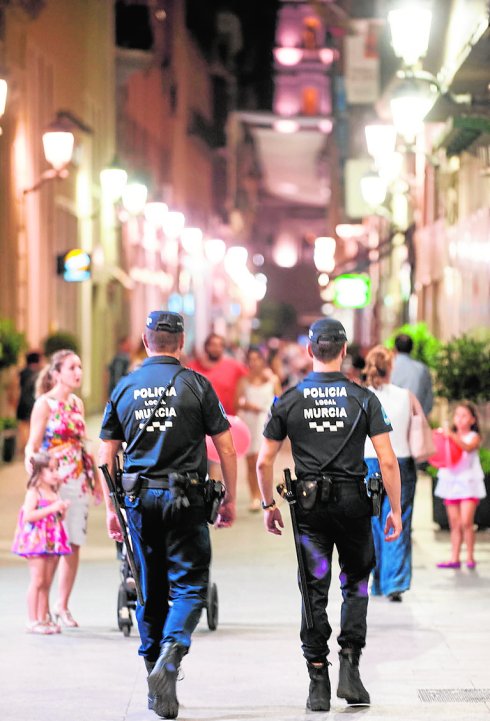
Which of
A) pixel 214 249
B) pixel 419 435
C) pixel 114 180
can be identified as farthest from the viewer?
pixel 214 249

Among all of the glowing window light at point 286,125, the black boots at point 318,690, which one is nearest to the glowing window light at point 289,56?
the glowing window light at point 286,125

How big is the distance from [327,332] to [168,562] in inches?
52.6

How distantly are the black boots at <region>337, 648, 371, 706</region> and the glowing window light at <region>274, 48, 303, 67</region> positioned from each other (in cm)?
13102

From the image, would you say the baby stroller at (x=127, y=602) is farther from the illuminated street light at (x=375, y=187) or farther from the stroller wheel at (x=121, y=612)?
the illuminated street light at (x=375, y=187)

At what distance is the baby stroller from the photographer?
394 inches

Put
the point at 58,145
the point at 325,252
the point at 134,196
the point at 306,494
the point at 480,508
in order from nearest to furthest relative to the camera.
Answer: the point at 306,494 → the point at 480,508 → the point at 58,145 → the point at 134,196 → the point at 325,252

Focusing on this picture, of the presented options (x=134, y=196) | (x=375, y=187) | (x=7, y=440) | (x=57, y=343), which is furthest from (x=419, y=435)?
(x=134, y=196)

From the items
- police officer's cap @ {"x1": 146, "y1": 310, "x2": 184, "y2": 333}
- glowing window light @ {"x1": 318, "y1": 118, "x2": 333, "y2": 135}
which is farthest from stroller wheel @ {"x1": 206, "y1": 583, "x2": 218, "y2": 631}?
glowing window light @ {"x1": 318, "y1": 118, "x2": 333, "y2": 135}

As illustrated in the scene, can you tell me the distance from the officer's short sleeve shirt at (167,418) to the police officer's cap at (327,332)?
0.57 m

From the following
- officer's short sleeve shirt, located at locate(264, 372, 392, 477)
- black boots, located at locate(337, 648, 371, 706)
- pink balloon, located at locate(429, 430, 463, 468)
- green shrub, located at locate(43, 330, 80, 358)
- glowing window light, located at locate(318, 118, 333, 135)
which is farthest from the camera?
glowing window light, located at locate(318, 118, 333, 135)

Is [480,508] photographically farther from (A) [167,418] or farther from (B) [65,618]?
(A) [167,418]

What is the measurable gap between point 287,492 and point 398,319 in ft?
103

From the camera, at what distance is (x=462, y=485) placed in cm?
1346

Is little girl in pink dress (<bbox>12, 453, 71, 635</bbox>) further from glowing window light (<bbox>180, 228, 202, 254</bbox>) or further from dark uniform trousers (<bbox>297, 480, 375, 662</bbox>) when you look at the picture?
glowing window light (<bbox>180, 228, 202, 254</bbox>)
